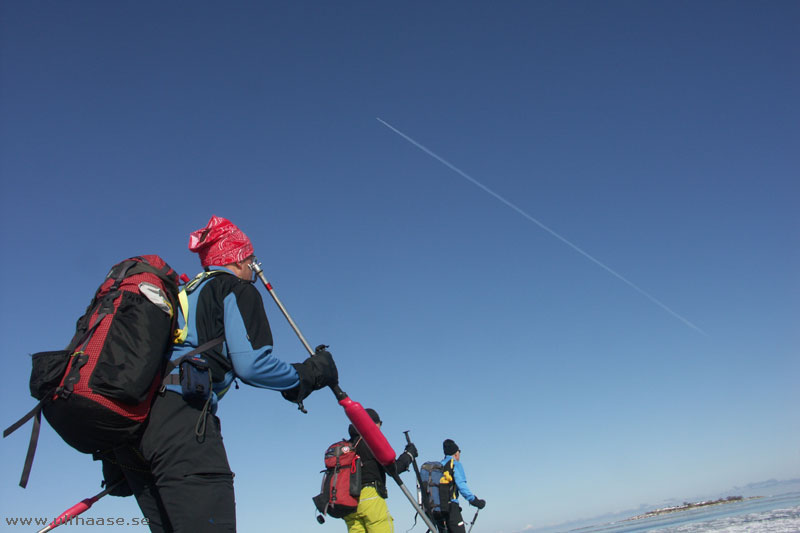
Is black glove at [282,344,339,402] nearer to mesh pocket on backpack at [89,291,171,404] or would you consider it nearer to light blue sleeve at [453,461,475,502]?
mesh pocket on backpack at [89,291,171,404]

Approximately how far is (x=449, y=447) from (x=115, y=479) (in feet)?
33.1

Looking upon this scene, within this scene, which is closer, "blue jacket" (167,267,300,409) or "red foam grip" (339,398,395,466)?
"blue jacket" (167,267,300,409)

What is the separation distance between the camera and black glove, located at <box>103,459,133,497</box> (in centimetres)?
319

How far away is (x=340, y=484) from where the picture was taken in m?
7.48

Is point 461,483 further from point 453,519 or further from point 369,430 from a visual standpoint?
point 369,430

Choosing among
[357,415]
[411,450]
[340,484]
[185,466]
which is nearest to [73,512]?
[185,466]

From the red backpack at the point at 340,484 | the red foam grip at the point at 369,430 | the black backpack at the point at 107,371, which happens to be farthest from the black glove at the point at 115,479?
the red backpack at the point at 340,484

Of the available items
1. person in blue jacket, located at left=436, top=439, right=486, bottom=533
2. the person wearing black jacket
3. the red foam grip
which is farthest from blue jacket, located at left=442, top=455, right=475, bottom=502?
the red foam grip

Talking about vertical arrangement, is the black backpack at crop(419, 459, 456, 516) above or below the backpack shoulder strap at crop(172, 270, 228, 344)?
below

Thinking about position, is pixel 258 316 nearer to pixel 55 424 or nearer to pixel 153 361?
pixel 153 361

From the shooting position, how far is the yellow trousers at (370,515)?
24.3ft

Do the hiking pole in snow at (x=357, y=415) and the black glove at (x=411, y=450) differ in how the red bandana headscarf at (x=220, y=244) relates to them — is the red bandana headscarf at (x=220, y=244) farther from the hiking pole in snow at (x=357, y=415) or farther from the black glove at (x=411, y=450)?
the black glove at (x=411, y=450)

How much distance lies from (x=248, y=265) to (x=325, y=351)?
0.79 m

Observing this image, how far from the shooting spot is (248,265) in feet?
12.3
